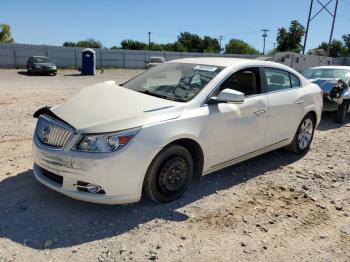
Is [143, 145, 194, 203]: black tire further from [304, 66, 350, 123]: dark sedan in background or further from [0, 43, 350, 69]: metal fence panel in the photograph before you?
[0, 43, 350, 69]: metal fence panel

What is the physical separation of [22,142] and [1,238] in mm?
3195

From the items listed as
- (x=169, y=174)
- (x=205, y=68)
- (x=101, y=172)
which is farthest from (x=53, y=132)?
(x=205, y=68)

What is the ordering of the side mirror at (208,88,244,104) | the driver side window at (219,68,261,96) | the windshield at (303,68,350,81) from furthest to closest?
the windshield at (303,68,350,81) → the driver side window at (219,68,261,96) → the side mirror at (208,88,244,104)

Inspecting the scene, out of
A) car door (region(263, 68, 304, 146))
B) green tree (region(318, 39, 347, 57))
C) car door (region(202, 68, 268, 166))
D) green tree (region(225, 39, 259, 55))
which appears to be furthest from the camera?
green tree (region(225, 39, 259, 55))

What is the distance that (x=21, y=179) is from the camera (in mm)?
4773

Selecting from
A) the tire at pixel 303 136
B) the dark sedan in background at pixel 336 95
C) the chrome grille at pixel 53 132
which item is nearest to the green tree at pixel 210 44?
the dark sedan in background at pixel 336 95

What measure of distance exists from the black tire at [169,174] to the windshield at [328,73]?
774cm

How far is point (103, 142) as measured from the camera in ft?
11.9

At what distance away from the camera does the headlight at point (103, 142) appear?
362 cm

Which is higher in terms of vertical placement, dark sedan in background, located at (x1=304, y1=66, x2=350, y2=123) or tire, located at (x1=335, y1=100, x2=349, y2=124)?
dark sedan in background, located at (x1=304, y1=66, x2=350, y2=123)

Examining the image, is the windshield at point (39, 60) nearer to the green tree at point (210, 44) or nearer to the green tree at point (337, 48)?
the green tree at point (210, 44)

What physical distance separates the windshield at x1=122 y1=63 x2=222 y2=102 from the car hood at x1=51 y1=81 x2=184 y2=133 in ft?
0.77

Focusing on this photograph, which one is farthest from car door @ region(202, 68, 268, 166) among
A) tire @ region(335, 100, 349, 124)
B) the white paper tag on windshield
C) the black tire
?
tire @ region(335, 100, 349, 124)

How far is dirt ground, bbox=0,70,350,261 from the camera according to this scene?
11.1ft
